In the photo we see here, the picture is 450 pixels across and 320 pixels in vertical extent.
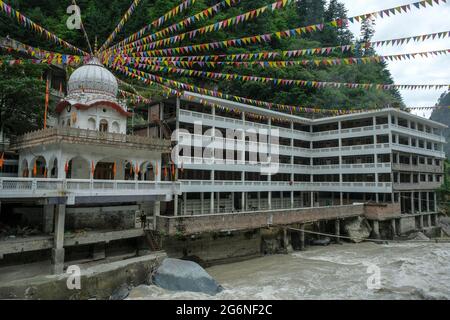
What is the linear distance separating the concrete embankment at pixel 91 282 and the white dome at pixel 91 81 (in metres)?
12.1

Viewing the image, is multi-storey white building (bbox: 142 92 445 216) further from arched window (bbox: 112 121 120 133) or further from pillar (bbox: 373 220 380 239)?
arched window (bbox: 112 121 120 133)

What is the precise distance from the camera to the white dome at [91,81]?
21562mm

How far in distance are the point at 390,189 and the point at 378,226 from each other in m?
4.57

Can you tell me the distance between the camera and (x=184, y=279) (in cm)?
1590

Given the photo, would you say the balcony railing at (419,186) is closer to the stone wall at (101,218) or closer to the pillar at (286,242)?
the pillar at (286,242)

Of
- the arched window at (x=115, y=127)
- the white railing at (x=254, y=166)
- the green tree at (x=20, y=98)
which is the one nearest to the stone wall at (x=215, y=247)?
the white railing at (x=254, y=166)

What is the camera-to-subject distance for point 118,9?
46000 millimetres

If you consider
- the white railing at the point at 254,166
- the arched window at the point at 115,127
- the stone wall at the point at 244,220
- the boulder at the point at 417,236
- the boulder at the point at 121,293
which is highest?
the arched window at the point at 115,127

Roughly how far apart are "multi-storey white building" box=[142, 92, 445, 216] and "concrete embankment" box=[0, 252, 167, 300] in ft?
37.9

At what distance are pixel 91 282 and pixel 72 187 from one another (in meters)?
5.85

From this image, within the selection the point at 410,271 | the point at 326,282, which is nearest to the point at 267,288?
the point at 326,282

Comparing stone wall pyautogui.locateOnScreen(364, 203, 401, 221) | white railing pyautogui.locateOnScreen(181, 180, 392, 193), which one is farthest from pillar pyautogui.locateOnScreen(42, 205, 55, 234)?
stone wall pyautogui.locateOnScreen(364, 203, 401, 221)

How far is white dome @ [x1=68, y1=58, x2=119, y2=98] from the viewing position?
70.7 ft

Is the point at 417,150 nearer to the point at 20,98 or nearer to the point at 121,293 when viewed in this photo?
the point at 121,293
